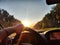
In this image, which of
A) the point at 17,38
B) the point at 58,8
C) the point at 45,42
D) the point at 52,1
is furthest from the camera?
the point at 58,8

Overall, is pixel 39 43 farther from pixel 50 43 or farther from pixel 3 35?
pixel 3 35

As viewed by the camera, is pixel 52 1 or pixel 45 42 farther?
pixel 45 42

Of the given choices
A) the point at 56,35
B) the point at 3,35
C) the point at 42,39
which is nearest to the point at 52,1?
the point at 42,39

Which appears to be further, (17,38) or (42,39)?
(17,38)

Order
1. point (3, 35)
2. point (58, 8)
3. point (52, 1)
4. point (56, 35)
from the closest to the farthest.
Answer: point (3, 35), point (52, 1), point (56, 35), point (58, 8)

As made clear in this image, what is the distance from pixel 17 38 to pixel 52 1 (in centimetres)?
113

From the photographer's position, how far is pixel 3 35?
1.71 meters

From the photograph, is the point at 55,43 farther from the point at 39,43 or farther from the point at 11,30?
the point at 11,30

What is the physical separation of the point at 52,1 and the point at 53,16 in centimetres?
1156

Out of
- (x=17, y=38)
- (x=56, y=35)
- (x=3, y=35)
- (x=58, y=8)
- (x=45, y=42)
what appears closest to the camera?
(x=3, y=35)

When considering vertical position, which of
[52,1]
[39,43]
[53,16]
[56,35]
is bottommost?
[53,16]

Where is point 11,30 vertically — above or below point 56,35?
above

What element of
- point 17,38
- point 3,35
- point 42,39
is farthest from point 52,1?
point 17,38

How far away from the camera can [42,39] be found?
2.04 metres
